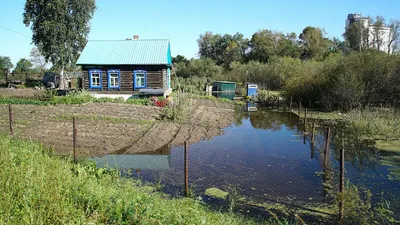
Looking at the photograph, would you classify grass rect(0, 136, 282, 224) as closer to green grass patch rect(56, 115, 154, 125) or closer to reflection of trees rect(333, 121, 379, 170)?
reflection of trees rect(333, 121, 379, 170)

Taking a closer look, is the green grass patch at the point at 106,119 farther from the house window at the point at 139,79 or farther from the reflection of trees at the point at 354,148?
the house window at the point at 139,79

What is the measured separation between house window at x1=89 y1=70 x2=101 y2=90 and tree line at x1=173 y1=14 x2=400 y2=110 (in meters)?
14.7

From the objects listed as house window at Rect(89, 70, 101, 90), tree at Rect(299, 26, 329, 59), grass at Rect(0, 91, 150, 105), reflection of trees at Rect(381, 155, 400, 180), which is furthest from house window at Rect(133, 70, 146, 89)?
tree at Rect(299, 26, 329, 59)

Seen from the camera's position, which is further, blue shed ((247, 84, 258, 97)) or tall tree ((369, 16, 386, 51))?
tall tree ((369, 16, 386, 51))

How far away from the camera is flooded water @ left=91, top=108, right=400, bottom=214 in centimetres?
807

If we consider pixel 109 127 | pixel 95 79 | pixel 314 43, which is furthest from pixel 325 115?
pixel 314 43

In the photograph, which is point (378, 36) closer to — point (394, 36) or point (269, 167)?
point (394, 36)

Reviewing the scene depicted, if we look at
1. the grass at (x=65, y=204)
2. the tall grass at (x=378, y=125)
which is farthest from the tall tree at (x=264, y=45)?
the grass at (x=65, y=204)

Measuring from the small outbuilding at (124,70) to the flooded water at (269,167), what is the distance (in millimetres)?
12208

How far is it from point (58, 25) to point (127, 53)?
11595mm

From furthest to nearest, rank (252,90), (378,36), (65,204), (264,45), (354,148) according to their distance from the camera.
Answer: (264,45) → (378,36) → (252,90) → (354,148) → (65,204)

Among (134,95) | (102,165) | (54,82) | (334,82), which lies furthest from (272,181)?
(54,82)

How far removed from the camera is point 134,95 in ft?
83.0

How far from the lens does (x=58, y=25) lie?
33219mm
